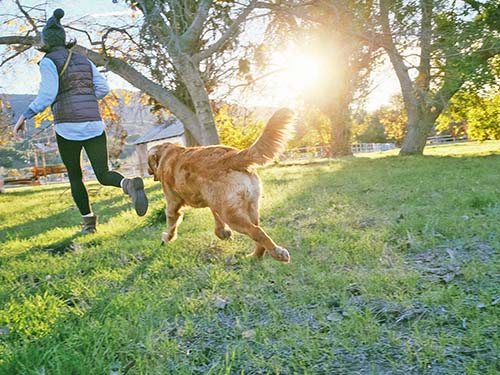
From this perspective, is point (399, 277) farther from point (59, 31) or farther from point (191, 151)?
point (59, 31)

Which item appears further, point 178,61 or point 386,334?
point 178,61

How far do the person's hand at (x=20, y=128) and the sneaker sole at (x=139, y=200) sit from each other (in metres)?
1.33

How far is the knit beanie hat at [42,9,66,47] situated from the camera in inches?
171

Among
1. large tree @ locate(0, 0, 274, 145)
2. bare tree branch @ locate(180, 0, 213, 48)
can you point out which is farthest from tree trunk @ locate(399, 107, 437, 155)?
bare tree branch @ locate(180, 0, 213, 48)

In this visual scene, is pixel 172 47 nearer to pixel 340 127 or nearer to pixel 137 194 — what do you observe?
pixel 137 194

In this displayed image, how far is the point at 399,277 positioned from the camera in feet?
8.47

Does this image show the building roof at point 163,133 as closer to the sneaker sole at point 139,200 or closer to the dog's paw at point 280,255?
the sneaker sole at point 139,200

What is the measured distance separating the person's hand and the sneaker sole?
1335 mm

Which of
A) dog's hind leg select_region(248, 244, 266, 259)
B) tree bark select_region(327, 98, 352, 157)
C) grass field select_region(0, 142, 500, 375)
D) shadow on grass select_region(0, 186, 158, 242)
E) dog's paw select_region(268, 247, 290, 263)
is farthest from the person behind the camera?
tree bark select_region(327, 98, 352, 157)

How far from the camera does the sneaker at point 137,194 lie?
4.16m

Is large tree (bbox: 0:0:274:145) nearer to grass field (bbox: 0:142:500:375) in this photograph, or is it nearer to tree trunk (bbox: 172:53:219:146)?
tree trunk (bbox: 172:53:219:146)

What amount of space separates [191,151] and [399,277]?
7.13 ft

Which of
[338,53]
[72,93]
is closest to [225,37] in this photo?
[72,93]

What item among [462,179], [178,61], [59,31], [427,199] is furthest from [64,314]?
[462,179]
